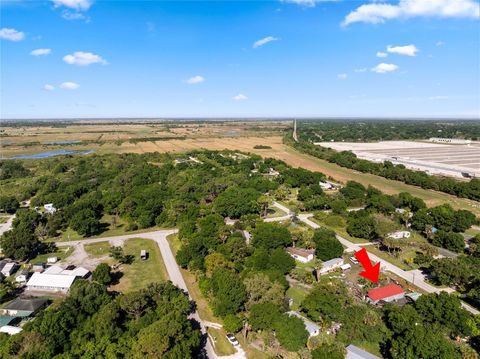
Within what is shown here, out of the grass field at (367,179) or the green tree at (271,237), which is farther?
the grass field at (367,179)

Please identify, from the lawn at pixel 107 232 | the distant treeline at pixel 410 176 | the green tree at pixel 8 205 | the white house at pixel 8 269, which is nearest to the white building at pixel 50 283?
the white house at pixel 8 269

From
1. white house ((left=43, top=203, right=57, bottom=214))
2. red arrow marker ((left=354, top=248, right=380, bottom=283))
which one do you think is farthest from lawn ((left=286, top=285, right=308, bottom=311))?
white house ((left=43, top=203, right=57, bottom=214))

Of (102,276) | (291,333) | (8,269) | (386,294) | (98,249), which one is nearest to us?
(291,333)

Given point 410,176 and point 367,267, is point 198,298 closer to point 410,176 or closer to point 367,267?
point 367,267

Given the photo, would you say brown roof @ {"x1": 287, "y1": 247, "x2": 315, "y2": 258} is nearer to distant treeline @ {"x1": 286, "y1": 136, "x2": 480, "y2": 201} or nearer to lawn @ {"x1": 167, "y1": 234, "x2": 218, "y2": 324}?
lawn @ {"x1": 167, "y1": 234, "x2": 218, "y2": 324}

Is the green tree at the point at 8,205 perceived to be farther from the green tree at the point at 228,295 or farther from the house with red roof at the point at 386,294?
the house with red roof at the point at 386,294

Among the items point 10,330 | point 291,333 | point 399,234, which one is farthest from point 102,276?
point 399,234
